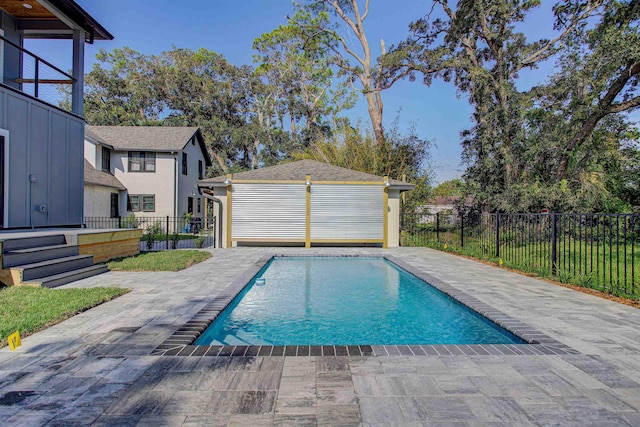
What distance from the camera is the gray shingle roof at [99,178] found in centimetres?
1593

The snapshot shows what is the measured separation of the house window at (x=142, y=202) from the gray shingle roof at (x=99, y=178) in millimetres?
773

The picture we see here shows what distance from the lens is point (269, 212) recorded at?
41.7ft

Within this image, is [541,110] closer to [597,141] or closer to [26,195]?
[597,141]

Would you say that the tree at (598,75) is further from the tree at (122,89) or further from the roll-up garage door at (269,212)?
the tree at (122,89)

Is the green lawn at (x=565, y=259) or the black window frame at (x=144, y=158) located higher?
the black window frame at (x=144, y=158)

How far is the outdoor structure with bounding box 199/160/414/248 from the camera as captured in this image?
12.6 meters

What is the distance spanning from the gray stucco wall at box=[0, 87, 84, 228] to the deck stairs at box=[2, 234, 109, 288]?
4.15 ft

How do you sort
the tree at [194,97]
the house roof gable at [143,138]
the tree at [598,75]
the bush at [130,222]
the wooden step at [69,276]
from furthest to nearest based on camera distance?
the tree at [194,97] → the house roof gable at [143,138] → the bush at [130,222] → the tree at [598,75] → the wooden step at [69,276]

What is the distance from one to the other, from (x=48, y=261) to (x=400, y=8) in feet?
69.0

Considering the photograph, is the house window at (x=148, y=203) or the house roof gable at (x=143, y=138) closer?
the house roof gable at (x=143, y=138)

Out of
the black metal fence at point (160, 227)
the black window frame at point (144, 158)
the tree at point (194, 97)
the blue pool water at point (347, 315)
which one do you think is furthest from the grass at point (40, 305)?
the tree at point (194, 97)

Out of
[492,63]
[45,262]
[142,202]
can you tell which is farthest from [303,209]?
[492,63]

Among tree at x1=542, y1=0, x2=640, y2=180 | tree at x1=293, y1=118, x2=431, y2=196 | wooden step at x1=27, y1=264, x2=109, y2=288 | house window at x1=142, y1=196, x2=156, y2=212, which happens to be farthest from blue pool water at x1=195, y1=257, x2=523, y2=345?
house window at x1=142, y1=196, x2=156, y2=212

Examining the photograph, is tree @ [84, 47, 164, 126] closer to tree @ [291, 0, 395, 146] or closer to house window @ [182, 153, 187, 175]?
house window @ [182, 153, 187, 175]
